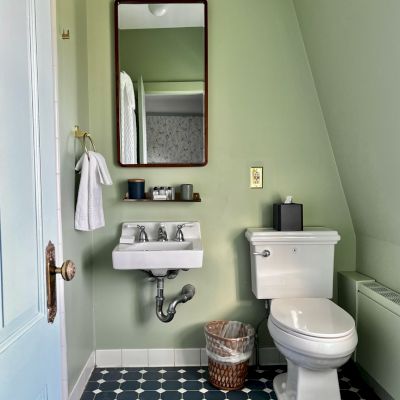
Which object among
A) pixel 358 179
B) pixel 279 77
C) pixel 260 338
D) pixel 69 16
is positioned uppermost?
pixel 69 16

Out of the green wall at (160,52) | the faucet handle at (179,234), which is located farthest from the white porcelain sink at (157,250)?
the green wall at (160,52)

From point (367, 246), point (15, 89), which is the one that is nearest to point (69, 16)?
point (15, 89)

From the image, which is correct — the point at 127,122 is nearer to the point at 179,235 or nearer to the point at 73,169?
the point at 73,169

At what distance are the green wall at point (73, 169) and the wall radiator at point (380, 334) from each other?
5.19 feet

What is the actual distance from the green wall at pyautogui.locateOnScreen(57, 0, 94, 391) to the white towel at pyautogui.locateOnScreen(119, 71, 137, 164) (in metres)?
0.22

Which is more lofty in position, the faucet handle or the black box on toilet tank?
the black box on toilet tank

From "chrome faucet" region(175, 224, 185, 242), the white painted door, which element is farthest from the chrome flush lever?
the white painted door

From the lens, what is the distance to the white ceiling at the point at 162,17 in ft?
7.36

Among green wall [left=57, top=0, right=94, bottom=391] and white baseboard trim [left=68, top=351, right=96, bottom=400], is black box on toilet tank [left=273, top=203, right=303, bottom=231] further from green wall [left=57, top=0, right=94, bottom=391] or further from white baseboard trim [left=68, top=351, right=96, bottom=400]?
white baseboard trim [left=68, top=351, right=96, bottom=400]

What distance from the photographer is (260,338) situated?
2.40 m

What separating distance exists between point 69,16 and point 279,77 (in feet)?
4.11

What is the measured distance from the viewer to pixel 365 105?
177 cm

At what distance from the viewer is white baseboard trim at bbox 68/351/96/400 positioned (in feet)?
6.26

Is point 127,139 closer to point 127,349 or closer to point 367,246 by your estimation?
point 127,349
